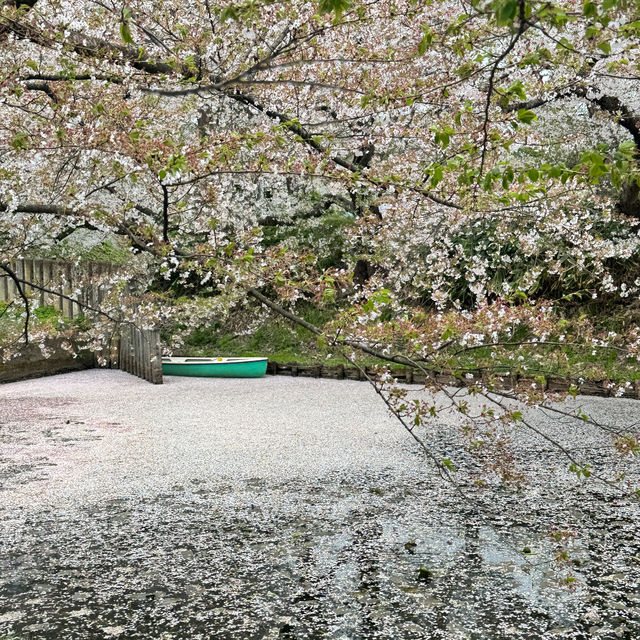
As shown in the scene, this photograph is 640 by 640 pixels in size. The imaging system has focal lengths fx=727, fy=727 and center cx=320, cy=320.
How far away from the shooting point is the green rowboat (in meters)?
10.0

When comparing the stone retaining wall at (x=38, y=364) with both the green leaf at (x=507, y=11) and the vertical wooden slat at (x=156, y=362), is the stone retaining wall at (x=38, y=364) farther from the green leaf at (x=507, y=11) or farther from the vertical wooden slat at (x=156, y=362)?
the green leaf at (x=507, y=11)

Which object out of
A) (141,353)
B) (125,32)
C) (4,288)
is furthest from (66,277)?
(125,32)

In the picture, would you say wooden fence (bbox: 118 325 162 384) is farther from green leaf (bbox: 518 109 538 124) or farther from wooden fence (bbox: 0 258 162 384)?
green leaf (bbox: 518 109 538 124)

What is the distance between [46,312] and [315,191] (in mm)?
4519

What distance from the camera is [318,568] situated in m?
3.18

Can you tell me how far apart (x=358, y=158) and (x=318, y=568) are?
784 centimetres

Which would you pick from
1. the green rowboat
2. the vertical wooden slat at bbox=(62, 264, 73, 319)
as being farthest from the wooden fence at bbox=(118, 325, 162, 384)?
the vertical wooden slat at bbox=(62, 264, 73, 319)

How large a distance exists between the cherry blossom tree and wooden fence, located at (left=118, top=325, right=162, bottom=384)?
659mm

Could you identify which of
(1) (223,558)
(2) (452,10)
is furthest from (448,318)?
(2) (452,10)

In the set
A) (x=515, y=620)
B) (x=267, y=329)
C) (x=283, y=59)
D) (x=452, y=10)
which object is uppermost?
(x=452, y=10)

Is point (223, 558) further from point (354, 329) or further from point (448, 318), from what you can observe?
point (448, 318)

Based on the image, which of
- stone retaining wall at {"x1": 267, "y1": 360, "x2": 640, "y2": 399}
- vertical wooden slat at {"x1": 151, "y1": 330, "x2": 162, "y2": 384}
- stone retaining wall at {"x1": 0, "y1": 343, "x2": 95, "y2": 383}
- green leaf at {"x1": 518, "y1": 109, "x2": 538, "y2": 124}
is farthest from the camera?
stone retaining wall at {"x1": 0, "y1": 343, "x2": 95, "y2": 383}

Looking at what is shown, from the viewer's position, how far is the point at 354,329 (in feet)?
10.1

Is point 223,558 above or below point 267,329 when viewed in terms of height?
below
